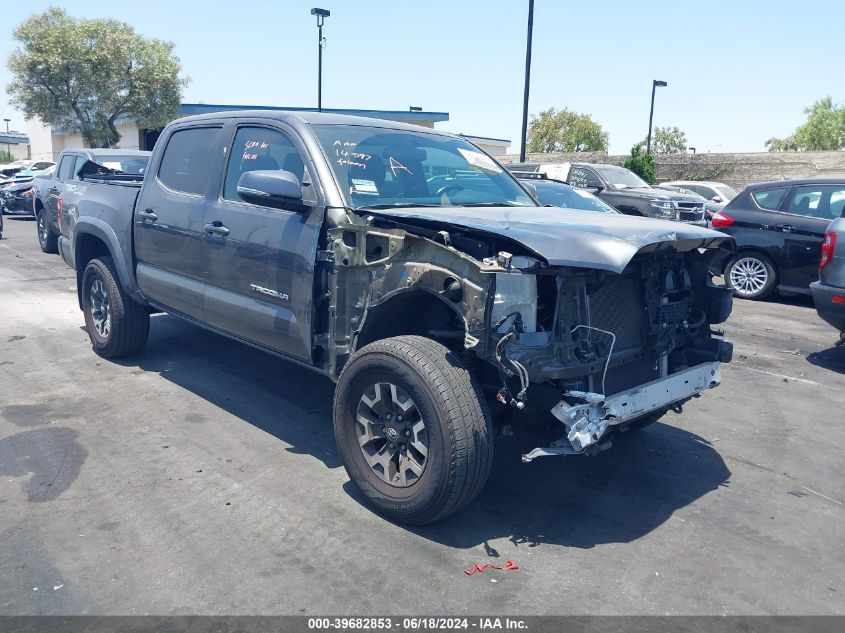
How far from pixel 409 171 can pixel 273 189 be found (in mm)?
973

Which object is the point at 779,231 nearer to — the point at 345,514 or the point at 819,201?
the point at 819,201

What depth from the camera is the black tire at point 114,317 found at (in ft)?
20.4

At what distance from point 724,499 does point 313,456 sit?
94.9 inches

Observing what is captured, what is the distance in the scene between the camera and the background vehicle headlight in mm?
14117

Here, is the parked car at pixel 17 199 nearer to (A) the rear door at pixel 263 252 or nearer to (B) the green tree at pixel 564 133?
(A) the rear door at pixel 263 252

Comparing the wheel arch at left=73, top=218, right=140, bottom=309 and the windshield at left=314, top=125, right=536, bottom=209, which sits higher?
the windshield at left=314, top=125, right=536, bottom=209

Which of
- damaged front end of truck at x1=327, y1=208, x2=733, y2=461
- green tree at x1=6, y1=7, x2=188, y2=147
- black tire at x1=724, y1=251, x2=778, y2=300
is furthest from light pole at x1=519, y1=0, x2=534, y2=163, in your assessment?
green tree at x1=6, y1=7, x2=188, y2=147

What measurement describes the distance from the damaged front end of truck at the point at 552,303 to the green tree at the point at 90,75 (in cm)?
3162

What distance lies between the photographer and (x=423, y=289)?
371cm

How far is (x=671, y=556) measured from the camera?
11.6 ft

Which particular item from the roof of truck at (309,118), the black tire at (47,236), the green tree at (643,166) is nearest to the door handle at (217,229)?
the roof of truck at (309,118)

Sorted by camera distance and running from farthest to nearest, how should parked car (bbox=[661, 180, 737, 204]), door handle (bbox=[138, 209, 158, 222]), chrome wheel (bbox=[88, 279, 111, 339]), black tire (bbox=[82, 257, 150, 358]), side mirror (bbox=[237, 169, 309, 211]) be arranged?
parked car (bbox=[661, 180, 737, 204]) < chrome wheel (bbox=[88, 279, 111, 339]) < black tire (bbox=[82, 257, 150, 358]) < door handle (bbox=[138, 209, 158, 222]) < side mirror (bbox=[237, 169, 309, 211])

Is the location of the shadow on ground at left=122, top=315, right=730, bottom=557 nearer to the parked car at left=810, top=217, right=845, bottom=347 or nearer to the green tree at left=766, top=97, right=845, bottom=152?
the parked car at left=810, top=217, right=845, bottom=347

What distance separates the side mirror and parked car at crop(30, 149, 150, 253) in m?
7.64
